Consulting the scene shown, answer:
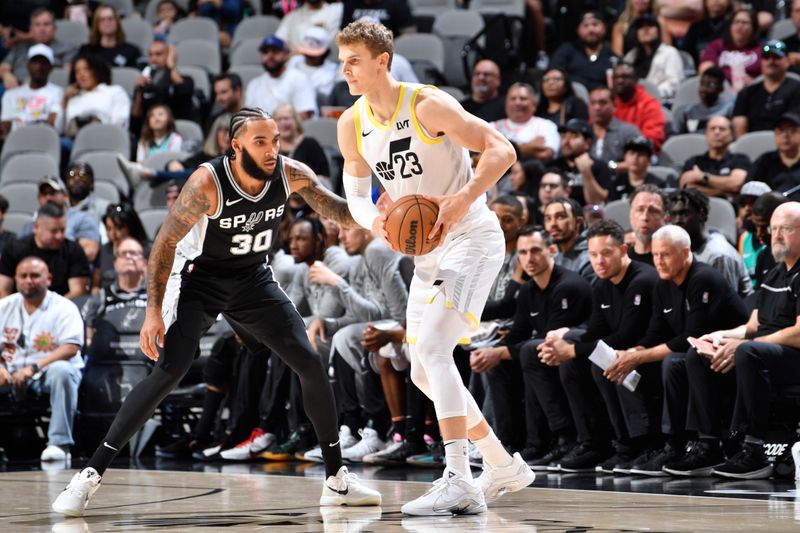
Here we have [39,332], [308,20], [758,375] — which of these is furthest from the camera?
[308,20]

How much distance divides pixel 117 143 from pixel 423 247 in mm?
8275

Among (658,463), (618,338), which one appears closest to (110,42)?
(618,338)

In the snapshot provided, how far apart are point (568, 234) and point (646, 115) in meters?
3.06

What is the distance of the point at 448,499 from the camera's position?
4.57 meters

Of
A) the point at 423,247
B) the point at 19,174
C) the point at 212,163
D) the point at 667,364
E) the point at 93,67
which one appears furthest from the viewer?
the point at 93,67

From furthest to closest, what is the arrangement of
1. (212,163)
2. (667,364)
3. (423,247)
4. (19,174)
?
(19,174)
(667,364)
(212,163)
(423,247)

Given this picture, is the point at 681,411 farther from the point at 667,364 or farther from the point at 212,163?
the point at 212,163

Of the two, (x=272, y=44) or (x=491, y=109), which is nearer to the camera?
(x=491, y=109)

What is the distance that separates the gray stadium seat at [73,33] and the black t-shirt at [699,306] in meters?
10.1

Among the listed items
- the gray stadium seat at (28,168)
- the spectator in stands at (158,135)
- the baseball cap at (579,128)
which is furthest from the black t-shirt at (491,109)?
the gray stadium seat at (28,168)

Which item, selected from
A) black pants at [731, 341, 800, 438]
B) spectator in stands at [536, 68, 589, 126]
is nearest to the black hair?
black pants at [731, 341, 800, 438]

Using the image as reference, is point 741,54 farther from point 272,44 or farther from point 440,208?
point 440,208

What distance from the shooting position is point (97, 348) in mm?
8695

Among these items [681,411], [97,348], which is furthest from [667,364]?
[97,348]
